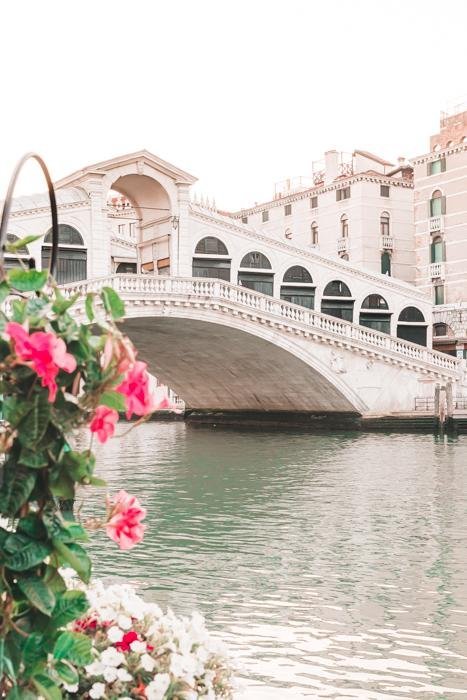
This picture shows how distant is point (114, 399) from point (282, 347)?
2520 centimetres

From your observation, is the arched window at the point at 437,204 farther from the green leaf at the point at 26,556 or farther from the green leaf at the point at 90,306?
the green leaf at the point at 26,556

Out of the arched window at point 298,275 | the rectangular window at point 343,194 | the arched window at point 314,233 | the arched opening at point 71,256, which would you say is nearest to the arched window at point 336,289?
the arched window at point 298,275

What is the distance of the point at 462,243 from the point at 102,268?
1302cm

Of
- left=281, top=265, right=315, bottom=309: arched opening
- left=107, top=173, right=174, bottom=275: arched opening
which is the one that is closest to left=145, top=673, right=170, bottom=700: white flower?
left=107, top=173, right=174, bottom=275: arched opening

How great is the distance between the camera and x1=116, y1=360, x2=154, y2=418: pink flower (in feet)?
6.86

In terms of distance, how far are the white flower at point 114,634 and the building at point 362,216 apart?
3372 centimetres

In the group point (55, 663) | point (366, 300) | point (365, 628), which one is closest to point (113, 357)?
point (55, 663)

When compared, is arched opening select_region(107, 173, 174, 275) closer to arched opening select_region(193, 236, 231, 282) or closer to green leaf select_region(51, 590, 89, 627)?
arched opening select_region(193, 236, 231, 282)

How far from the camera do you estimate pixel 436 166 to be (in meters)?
34.5

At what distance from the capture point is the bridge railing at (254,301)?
2547cm

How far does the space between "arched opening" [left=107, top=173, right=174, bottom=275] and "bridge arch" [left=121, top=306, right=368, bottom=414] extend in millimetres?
2558

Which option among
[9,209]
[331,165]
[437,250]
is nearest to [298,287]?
[437,250]

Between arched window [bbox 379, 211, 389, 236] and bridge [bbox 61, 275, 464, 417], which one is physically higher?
arched window [bbox 379, 211, 389, 236]

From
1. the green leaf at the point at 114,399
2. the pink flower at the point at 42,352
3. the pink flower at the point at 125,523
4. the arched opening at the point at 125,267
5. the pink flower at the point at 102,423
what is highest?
the arched opening at the point at 125,267
